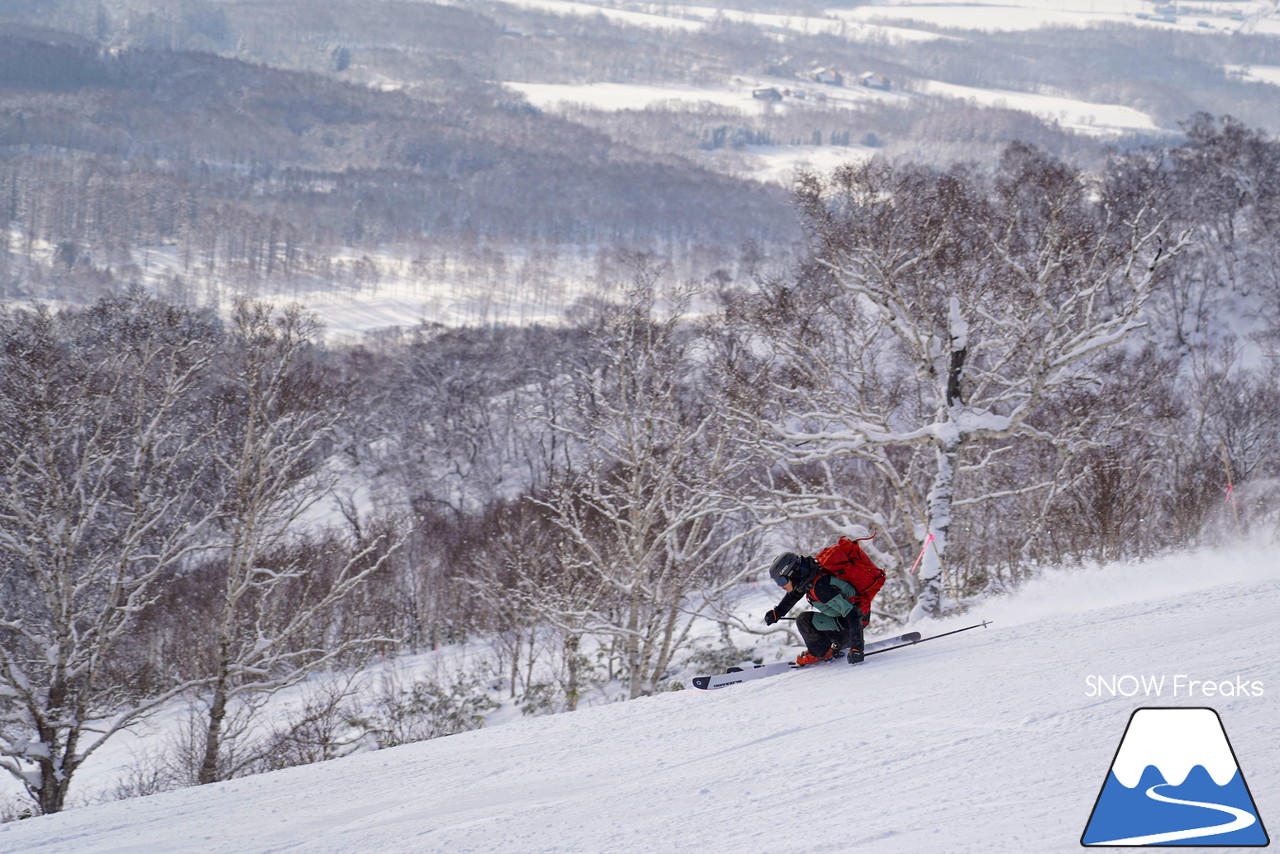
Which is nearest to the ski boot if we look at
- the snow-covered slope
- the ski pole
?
the snow-covered slope

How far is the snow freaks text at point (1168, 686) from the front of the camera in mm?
5988

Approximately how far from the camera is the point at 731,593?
99.0ft

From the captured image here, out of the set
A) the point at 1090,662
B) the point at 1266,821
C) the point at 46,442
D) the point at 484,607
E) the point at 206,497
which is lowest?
the point at 484,607

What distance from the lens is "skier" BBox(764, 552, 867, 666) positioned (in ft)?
27.1

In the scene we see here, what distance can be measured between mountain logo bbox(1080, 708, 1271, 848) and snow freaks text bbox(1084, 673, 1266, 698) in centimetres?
51

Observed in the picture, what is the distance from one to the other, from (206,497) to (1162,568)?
31220mm

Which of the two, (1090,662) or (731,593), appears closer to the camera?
(1090,662)

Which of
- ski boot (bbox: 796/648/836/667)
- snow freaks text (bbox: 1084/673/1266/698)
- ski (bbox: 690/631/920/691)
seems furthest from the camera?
ski (bbox: 690/631/920/691)

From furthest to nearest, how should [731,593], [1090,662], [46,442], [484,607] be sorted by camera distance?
1. [484,607]
2. [731,593]
3. [46,442]
4. [1090,662]

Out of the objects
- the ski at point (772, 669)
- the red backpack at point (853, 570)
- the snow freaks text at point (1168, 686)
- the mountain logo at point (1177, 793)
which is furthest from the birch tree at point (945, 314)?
the mountain logo at point (1177, 793)

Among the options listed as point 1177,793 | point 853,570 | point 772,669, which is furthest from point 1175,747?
point 772,669

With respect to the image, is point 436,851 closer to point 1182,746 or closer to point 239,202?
point 1182,746

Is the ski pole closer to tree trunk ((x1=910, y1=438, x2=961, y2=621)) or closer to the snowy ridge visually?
the snowy ridge

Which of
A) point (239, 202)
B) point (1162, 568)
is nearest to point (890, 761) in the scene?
point (1162, 568)
